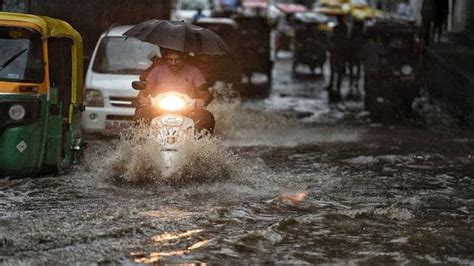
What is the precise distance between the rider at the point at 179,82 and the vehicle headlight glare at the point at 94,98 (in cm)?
299

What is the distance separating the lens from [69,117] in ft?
32.7

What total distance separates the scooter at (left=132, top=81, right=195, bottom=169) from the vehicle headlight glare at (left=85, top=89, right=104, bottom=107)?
369cm

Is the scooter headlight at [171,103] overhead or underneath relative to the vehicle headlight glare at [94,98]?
overhead

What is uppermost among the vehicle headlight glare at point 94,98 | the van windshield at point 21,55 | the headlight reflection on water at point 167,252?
the van windshield at point 21,55

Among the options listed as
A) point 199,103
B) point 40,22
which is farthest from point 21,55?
point 199,103

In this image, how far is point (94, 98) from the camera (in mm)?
13461

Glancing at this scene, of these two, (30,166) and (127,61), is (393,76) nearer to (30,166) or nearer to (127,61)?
(127,61)

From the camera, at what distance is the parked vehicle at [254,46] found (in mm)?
26562

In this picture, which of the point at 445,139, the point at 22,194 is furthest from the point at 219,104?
the point at 22,194

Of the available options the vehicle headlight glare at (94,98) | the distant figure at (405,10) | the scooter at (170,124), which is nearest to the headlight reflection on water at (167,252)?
the scooter at (170,124)

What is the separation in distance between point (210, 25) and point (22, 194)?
630 inches

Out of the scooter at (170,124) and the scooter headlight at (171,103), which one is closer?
the scooter at (170,124)

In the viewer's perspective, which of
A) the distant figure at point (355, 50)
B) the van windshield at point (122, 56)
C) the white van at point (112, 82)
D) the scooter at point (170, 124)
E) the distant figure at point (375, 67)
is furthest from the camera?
the distant figure at point (355, 50)

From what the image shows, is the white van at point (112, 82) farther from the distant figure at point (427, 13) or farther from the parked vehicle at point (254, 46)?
the parked vehicle at point (254, 46)
